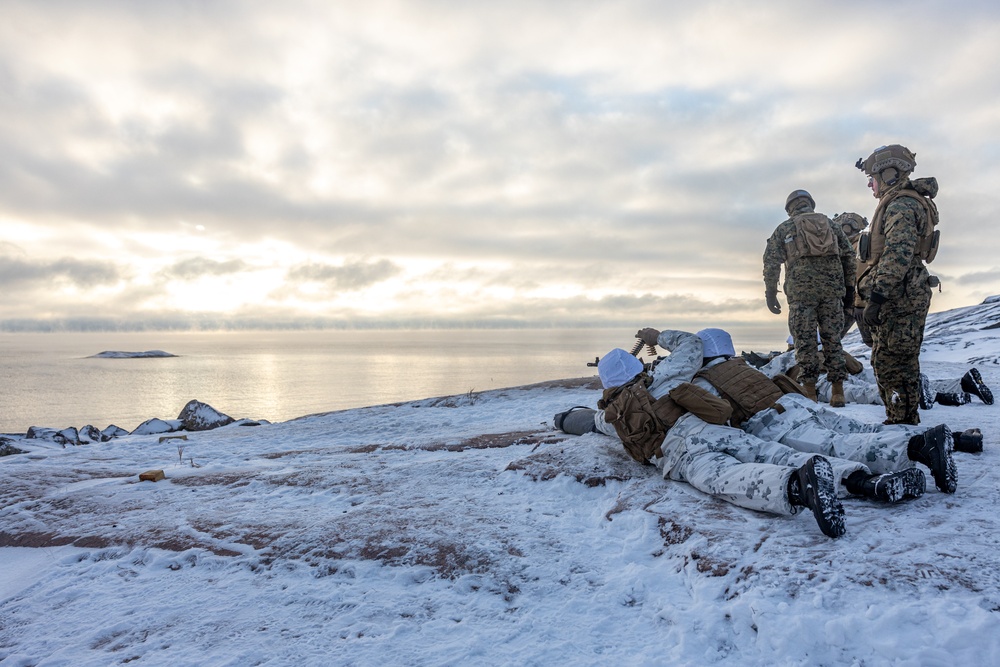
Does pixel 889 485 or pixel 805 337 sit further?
pixel 805 337

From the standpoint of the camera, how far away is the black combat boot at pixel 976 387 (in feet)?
21.2

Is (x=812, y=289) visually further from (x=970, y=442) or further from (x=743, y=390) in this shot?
(x=743, y=390)

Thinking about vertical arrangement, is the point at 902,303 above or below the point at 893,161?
below

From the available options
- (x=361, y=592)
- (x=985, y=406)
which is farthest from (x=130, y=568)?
(x=985, y=406)

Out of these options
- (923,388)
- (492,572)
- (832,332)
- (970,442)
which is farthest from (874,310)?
(492,572)

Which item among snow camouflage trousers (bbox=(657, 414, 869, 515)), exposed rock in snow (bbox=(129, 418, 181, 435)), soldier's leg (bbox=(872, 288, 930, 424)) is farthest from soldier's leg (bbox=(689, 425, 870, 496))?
exposed rock in snow (bbox=(129, 418, 181, 435))

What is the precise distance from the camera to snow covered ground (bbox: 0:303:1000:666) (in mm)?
2174

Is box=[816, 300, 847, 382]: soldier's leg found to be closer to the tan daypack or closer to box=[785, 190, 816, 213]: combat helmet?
box=[785, 190, 816, 213]: combat helmet

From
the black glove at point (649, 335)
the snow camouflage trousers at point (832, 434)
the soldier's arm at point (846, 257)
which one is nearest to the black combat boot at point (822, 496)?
the snow camouflage trousers at point (832, 434)

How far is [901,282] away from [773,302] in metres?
2.20

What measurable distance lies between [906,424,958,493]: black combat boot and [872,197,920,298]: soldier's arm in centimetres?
198

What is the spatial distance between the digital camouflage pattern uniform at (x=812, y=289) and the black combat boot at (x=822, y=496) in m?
4.55

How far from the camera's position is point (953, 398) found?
6492mm

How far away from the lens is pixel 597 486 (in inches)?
171
